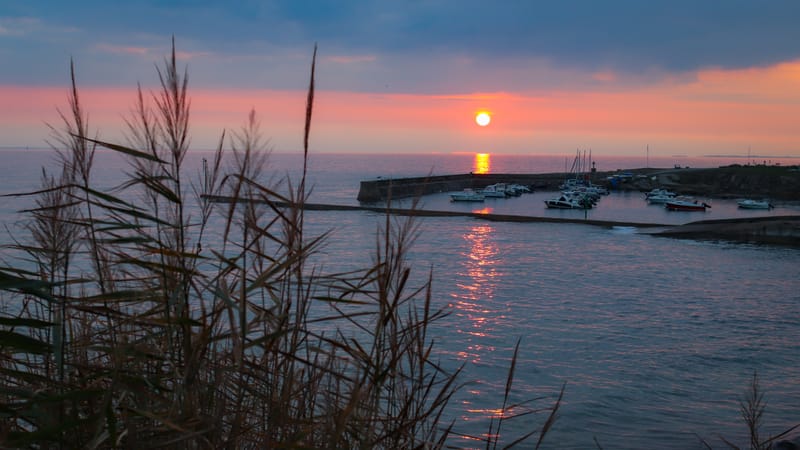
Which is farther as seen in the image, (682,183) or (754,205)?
(682,183)

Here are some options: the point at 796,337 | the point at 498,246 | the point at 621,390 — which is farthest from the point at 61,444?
the point at 498,246

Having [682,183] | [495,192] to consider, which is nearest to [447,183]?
[495,192]

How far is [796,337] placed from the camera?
1731 centimetres

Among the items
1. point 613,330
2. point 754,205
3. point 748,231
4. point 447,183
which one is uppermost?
point 447,183

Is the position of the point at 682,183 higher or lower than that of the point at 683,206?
higher

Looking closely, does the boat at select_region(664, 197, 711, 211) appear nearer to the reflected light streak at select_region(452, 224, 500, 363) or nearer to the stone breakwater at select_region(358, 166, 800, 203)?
the stone breakwater at select_region(358, 166, 800, 203)

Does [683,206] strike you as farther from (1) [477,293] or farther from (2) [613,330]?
(2) [613,330]

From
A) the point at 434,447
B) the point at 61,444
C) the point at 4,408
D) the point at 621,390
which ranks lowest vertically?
the point at 621,390

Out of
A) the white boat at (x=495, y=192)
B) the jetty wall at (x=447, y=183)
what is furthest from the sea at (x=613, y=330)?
the white boat at (x=495, y=192)

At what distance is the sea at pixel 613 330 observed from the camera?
1091 centimetres

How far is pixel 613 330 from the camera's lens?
17.9 m

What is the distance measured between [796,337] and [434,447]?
18.7 meters

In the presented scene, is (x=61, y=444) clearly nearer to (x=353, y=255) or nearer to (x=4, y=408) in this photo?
(x=4, y=408)

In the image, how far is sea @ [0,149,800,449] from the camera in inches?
430
